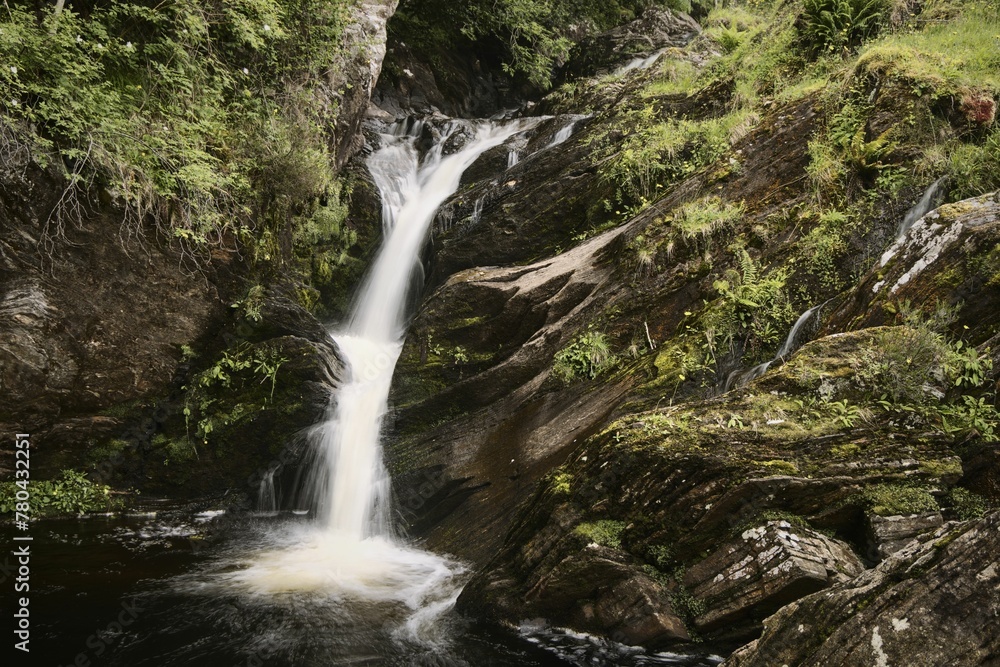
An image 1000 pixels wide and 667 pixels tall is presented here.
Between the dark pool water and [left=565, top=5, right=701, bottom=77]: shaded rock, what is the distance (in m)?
16.8

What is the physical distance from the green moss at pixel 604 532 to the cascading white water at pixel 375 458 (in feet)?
5.90

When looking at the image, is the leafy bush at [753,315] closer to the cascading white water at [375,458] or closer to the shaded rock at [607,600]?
the shaded rock at [607,600]

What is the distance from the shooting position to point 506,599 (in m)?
5.21

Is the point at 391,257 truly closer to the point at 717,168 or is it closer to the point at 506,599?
the point at 717,168

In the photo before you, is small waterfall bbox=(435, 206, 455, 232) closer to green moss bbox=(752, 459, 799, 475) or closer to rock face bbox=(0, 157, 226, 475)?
rock face bbox=(0, 157, 226, 475)

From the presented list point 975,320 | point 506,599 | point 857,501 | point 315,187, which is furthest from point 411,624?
point 315,187

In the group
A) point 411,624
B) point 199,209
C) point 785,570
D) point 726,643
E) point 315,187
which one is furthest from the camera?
point 315,187

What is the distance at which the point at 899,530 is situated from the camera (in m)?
3.92

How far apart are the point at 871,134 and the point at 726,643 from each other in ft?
19.8

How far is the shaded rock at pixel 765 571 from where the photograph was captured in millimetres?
3893

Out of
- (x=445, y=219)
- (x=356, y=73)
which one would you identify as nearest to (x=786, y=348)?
(x=445, y=219)

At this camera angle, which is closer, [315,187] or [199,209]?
[199,209]

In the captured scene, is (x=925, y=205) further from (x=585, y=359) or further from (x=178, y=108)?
(x=178, y=108)

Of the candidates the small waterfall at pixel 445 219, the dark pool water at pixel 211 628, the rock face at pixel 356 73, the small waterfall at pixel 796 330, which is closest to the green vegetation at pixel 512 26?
the rock face at pixel 356 73
